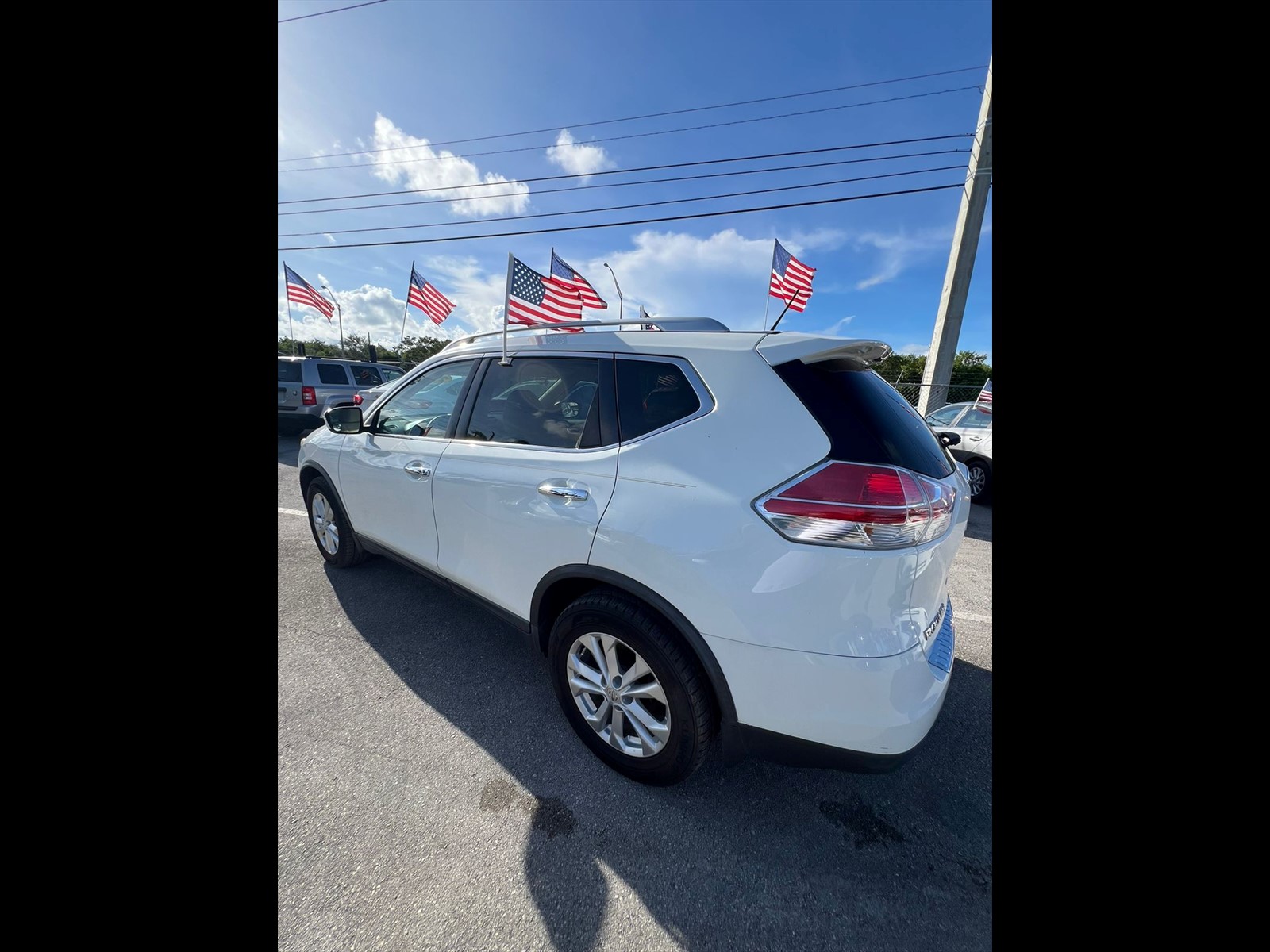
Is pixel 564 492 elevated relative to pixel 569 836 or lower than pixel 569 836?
elevated

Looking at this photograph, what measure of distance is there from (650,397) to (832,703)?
1.27 m

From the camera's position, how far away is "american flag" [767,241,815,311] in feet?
36.1

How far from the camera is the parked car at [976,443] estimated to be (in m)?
6.32

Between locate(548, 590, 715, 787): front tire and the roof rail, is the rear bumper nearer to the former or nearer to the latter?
locate(548, 590, 715, 787): front tire

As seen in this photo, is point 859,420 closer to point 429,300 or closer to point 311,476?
point 311,476

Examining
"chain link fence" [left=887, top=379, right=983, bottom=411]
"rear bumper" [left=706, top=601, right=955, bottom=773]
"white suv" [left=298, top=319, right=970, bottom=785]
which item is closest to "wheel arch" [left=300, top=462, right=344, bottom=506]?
"white suv" [left=298, top=319, right=970, bottom=785]

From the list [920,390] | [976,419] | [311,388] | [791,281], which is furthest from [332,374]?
[920,390]

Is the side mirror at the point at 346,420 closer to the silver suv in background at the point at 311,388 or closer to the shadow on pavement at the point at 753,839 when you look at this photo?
the shadow on pavement at the point at 753,839

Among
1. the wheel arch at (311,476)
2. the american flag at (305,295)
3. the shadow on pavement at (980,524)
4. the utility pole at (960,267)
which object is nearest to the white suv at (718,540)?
the wheel arch at (311,476)

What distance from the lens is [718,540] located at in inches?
58.6

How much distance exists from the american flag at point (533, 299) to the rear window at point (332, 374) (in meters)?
6.36

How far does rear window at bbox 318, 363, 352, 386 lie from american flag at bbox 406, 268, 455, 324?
4004 mm
